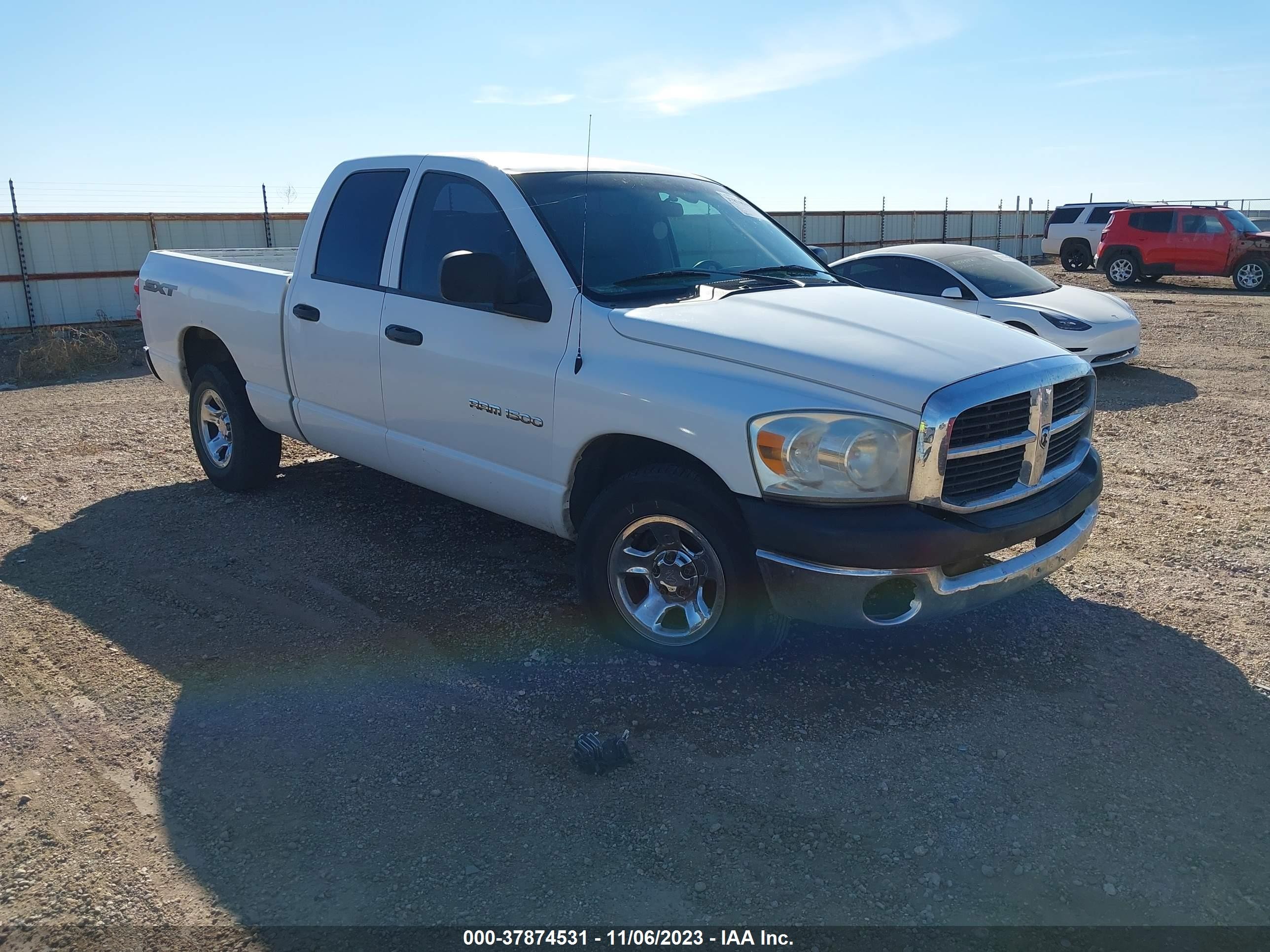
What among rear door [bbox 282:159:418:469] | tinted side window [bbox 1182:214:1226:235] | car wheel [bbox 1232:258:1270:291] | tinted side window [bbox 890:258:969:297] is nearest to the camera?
rear door [bbox 282:159:418:469]

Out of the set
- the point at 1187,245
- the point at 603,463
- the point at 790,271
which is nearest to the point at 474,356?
the point at 603,463

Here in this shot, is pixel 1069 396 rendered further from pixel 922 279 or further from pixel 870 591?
pixel 922 279

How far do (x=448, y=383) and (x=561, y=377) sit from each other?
0.76m

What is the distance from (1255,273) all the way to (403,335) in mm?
23433

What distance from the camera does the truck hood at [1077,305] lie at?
35.0 feet

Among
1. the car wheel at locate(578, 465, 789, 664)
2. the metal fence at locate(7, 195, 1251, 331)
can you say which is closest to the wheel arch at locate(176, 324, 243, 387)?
the car wheel at locate(578, 465, 789, 664)

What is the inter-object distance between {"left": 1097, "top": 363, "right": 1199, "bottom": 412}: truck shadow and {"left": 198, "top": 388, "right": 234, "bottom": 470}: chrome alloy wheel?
7.45 meters

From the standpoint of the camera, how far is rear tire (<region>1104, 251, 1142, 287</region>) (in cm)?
2405

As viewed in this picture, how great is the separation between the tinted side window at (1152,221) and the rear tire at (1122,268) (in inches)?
25.8

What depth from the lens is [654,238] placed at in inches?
188

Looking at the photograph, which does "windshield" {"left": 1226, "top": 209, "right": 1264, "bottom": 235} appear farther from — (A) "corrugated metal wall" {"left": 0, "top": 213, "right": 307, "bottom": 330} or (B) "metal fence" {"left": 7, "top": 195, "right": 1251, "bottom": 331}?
(A) "corrugated metal wall" {"left": 0, "top": 213, "right": 307, "bottom": 330}

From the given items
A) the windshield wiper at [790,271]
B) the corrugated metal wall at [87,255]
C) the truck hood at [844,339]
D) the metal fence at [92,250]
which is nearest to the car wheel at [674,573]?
the truck hood at [844,339]

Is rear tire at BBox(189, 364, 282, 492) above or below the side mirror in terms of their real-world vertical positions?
below

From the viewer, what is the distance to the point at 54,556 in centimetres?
573
